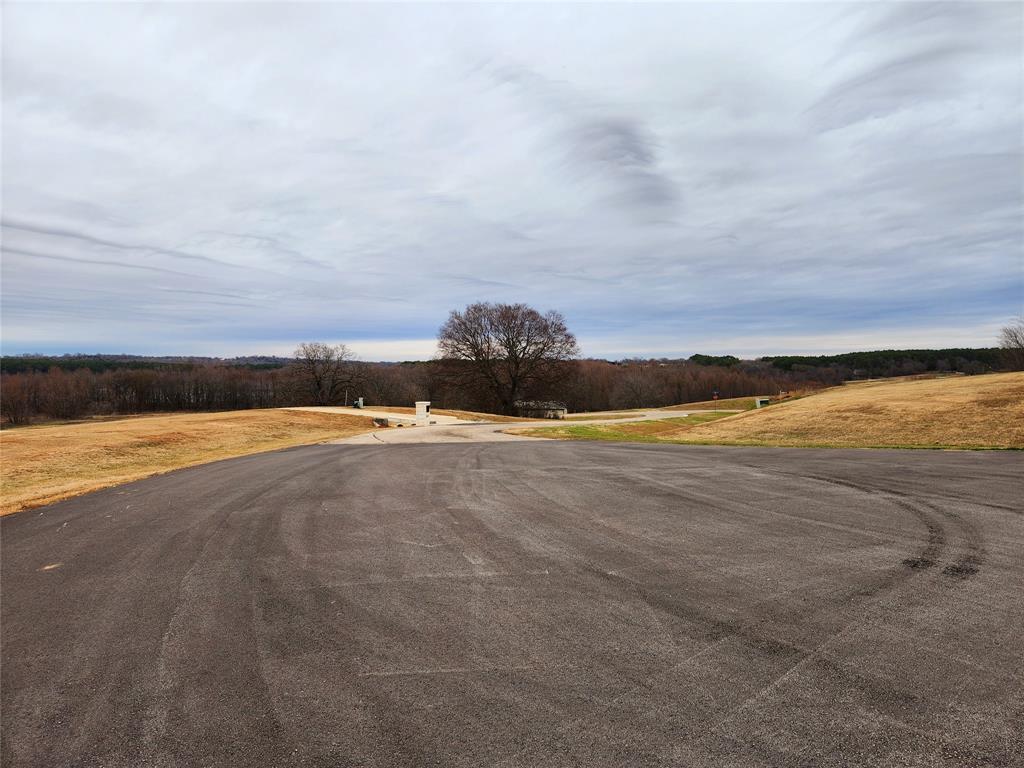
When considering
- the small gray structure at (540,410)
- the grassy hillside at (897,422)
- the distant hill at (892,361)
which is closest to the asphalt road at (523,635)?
the grassy hillside at (897,422)

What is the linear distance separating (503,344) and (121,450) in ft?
135

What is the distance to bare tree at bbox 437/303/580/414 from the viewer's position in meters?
56.1

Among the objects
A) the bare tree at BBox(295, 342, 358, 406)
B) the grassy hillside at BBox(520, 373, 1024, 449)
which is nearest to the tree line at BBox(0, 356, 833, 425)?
the bare tree at BBox(295, 342, 358, 406)

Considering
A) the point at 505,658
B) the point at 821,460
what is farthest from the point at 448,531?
the point at 821,460

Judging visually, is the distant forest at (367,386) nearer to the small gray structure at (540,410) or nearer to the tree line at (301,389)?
the tree line at (301,389)

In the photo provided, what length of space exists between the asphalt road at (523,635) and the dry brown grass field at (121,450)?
18.4ft

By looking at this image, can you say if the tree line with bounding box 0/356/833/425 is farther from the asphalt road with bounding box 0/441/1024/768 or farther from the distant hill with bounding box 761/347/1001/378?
the asphalt road with bounding box 0/441/1024/768

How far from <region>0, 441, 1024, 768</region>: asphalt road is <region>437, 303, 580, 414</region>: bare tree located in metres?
47.9

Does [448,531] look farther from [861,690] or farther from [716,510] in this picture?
[861,690]

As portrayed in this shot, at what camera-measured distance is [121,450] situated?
61.6 feet

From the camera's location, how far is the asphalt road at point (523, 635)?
2846 mm

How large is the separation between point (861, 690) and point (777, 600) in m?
1.39

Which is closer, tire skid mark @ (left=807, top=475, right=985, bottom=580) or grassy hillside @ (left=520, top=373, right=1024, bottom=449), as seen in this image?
tire skid mark @ (left=807, top=475, right=985, bottom=580)

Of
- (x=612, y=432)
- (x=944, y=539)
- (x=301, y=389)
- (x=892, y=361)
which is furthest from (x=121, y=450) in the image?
(x=892, y=361)
